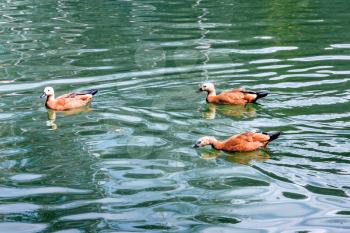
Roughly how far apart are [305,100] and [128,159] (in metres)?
4.13

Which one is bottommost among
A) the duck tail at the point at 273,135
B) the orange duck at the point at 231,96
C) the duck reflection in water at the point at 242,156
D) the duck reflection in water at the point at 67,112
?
the duck reflection in water at the point at 67,112

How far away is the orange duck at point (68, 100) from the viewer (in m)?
13.8

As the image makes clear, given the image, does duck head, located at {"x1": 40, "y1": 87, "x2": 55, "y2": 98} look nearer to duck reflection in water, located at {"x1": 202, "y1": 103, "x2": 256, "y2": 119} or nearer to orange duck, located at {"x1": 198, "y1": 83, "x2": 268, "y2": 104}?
orange duck, located at {"x1": 198, "y1": 83, "x2": 268, "y2": 104}

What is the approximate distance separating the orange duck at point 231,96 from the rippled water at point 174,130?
0.17 meters

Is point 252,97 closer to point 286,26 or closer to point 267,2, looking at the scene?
point 286,26

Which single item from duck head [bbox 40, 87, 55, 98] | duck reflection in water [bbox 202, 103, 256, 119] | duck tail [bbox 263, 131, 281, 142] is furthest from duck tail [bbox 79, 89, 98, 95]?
duck tail [bbox 263, 131, 281, 142]

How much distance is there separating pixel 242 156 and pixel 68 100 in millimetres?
4440

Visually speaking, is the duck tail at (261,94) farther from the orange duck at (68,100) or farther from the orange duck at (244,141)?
the orange duck at (68,100)

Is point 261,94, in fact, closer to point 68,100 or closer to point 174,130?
point 174,130

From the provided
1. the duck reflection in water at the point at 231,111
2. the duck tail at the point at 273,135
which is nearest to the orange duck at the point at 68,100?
the duck reflection in water at the point at 231,111

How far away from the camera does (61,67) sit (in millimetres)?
17578

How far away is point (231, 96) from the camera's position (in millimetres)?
13617

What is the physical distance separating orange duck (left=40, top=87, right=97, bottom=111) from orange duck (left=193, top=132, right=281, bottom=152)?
3.61 metres

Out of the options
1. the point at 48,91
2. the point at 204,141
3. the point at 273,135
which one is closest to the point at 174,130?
the point at 204,141
